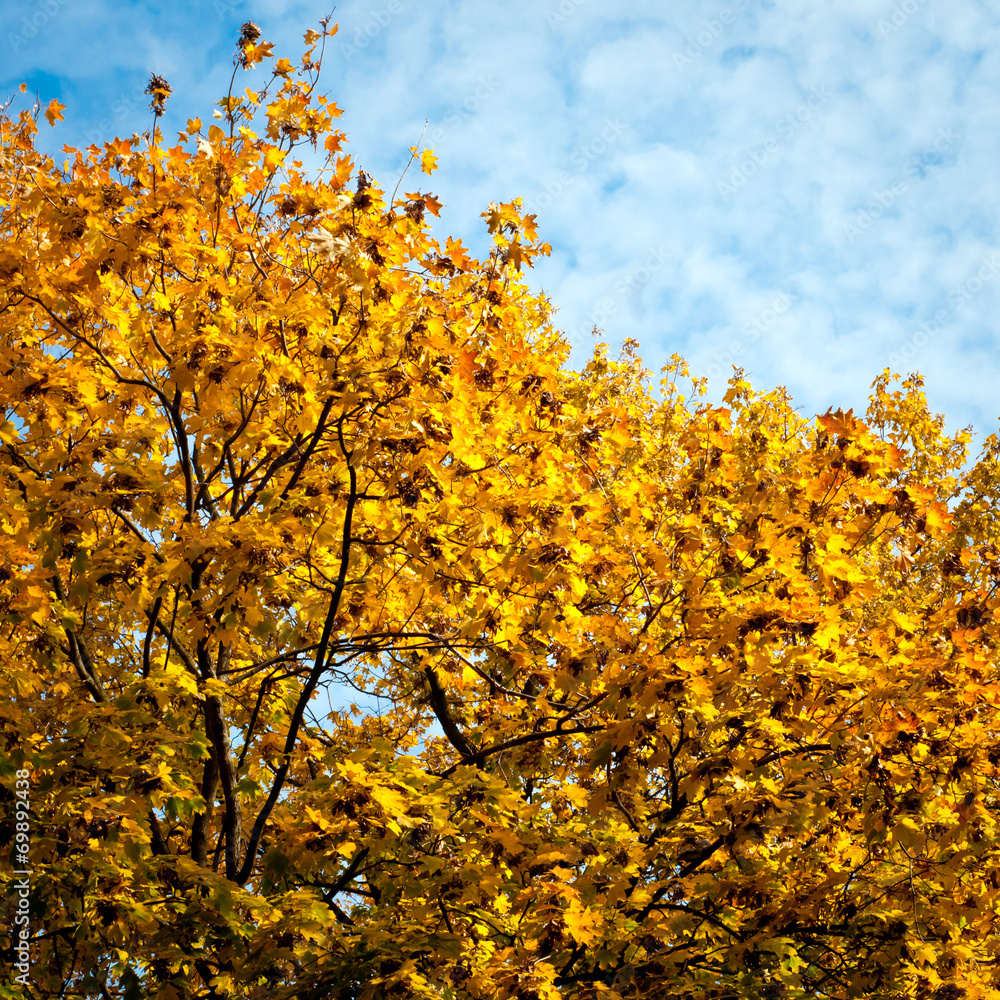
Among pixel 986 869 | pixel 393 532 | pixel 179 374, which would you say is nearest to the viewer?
pixel 179 374

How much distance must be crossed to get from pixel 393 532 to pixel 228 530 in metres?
1.08

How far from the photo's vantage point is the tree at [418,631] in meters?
4.44

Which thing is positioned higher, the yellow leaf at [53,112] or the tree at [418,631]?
the yellow leaf at [53,112]

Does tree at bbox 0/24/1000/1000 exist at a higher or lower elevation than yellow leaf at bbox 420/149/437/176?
lower

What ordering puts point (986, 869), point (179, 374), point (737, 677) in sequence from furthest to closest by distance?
1. point (986, 869)
2. point (179, 374)
3. point (737, 677)

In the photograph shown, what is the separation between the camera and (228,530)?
433cm

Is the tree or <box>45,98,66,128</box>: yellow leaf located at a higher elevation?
<box>45,98,66,128</box>: yellow leaf

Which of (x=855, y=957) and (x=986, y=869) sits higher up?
(x=986, y=869)

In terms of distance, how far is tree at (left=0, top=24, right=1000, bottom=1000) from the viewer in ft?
14.6

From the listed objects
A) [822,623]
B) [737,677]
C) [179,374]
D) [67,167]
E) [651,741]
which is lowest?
[651,741]

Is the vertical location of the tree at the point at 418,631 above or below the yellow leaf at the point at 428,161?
below

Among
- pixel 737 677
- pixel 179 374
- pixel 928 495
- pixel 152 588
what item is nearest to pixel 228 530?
pixel 179 374

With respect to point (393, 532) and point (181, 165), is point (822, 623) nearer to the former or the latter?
point (393, 532)

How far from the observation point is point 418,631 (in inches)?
237
